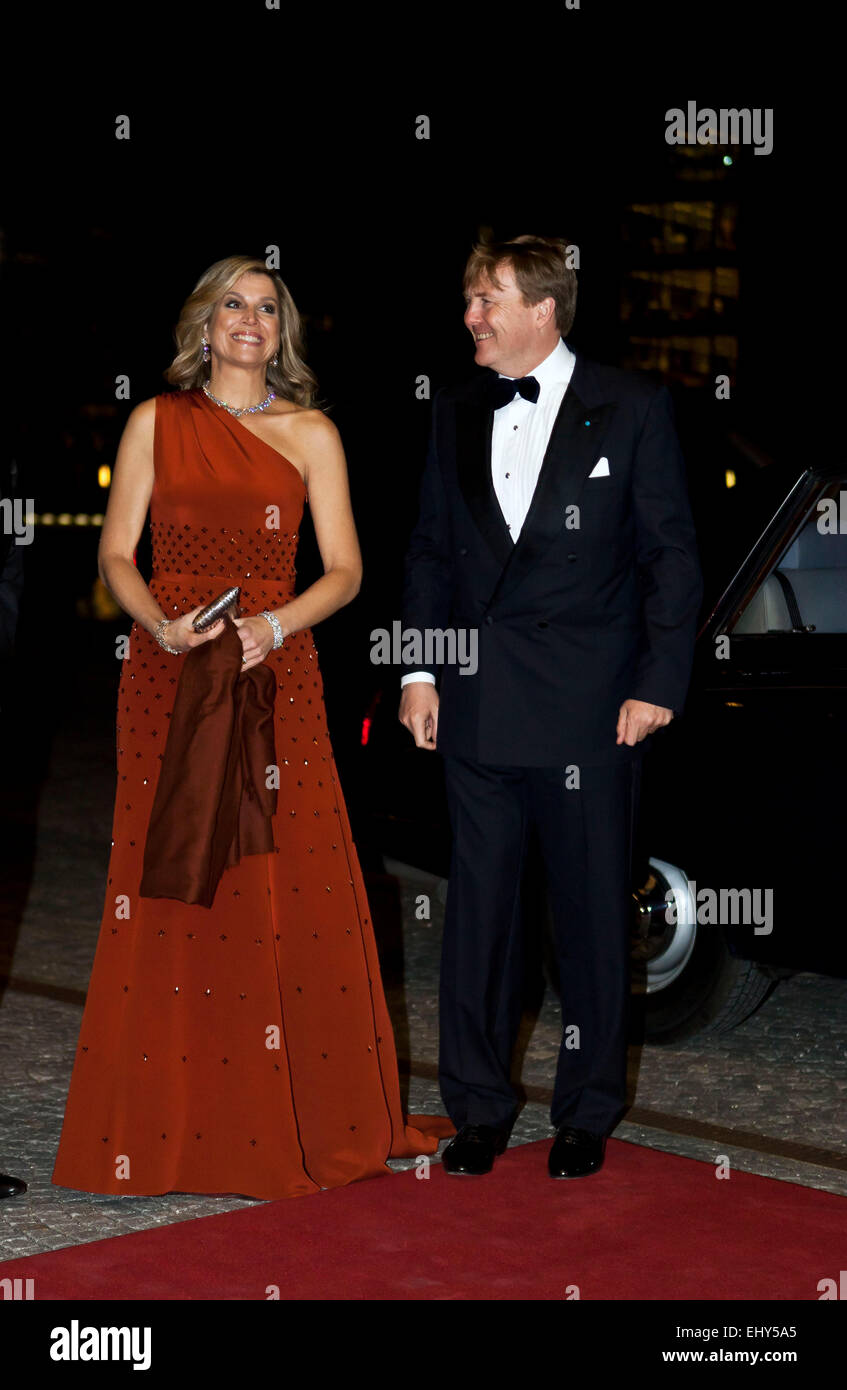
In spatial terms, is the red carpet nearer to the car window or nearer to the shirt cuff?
the shirt cuff

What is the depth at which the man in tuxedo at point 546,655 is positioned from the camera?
4215 mm

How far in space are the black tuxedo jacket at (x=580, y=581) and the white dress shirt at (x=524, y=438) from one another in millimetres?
34

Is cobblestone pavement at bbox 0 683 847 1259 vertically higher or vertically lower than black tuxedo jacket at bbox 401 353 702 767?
lower

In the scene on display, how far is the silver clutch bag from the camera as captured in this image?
4.01 metres

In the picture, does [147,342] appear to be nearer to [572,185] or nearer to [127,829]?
[572,185]

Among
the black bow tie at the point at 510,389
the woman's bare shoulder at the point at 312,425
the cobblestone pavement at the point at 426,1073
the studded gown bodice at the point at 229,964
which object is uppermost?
the black bow tie at the point at 510,389

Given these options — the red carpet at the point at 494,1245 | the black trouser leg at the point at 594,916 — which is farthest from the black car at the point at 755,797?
the red carpet at the point at 494,1245

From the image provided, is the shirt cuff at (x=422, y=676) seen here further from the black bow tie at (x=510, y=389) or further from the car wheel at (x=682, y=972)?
the car wheel at (x=682, y=972)

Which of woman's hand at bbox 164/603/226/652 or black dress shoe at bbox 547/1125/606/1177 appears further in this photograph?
black dress shoe at bbox 547/1125/606/1177

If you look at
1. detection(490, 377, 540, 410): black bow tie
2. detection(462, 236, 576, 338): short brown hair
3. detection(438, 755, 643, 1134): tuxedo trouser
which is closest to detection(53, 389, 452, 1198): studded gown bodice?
detection(438, 755, 643, 1134): tuxedo trouser

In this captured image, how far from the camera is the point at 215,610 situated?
401 centimetres

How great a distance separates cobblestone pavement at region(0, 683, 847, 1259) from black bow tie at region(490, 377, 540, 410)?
1.84 metres

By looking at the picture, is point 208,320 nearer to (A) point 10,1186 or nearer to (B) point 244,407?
(B) point 244,407

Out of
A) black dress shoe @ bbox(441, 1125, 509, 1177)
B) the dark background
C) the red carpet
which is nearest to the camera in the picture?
the red carpet
